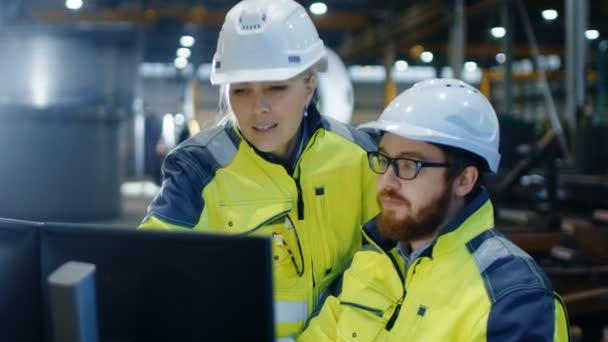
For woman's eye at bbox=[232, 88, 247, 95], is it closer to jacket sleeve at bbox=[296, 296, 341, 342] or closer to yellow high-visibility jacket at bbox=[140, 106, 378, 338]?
yellow high-visibility jacket at bbox=[140, 106, 378, 338]

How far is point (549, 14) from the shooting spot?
1055cm

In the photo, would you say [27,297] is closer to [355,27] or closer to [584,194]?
[584,194]

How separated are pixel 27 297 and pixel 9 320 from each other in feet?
0.16

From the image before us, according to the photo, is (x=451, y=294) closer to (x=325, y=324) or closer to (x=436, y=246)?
(x=436, y=246)

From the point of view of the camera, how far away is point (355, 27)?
66.1ft

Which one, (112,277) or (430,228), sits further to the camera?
(430,228)

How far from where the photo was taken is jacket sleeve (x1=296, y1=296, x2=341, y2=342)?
6.72 ft

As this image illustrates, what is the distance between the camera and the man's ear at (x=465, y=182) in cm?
189

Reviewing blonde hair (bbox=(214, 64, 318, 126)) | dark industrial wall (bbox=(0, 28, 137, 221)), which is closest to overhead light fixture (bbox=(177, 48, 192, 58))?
dark industrial wall (bbox=(0, 28, 137, 221))

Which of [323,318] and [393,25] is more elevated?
[393,25]

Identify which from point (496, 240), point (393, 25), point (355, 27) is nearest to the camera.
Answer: point (496, 240)

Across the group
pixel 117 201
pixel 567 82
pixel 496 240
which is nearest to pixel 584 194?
pixel 567 82

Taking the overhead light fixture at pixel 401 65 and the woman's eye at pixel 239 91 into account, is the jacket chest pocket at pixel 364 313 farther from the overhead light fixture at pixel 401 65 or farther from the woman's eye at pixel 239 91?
the overhead light fixture at pixel 401 65

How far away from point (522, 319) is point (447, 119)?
0.51m
